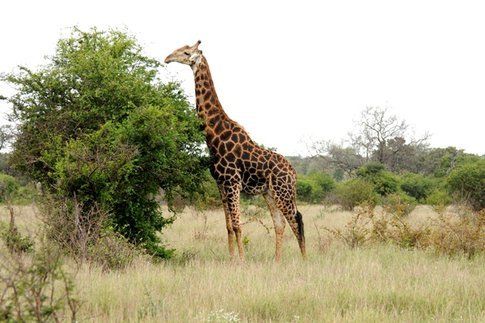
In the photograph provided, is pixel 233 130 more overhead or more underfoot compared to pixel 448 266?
more overhead

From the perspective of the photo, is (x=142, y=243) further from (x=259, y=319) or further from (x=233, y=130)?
(x=259, y=319)

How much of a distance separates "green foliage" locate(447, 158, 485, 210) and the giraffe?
14231 mm

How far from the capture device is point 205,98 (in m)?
10.8

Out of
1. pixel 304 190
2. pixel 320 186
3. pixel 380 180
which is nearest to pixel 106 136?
pixel 380 180

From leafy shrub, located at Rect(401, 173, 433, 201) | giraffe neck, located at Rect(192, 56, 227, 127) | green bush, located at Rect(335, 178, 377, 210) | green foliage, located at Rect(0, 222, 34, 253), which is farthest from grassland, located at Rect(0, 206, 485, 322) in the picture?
leafy shrub, located at Rect(401, 173, 433, 201)

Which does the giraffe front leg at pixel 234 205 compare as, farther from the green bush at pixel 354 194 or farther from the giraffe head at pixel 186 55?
the green bush at pixel 354 194

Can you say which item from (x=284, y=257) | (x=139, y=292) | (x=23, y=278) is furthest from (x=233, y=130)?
(x=23, y=278)

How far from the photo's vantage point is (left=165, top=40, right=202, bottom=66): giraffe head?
10641 mm

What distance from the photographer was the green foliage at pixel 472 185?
23.4 meters

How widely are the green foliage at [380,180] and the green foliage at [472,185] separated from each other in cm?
685

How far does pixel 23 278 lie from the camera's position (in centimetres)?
431

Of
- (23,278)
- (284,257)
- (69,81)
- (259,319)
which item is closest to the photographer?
(23,278)

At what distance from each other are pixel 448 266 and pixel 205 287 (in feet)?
13.8

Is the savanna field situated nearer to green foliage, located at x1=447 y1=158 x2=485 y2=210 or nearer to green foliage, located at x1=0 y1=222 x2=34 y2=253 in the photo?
green foliage, located at x1=0 y1=222 x2=34 y2=253
